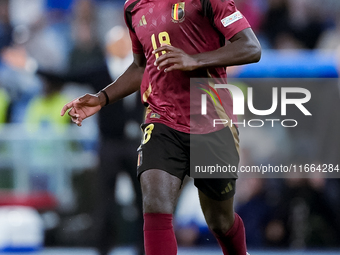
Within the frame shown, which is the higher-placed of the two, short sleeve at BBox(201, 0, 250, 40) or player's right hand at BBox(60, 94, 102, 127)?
short sleeve at BBox(201, 0, 250, 40)

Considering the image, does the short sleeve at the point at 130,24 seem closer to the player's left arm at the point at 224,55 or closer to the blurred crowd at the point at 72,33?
the player's left arm at the point at 224,55

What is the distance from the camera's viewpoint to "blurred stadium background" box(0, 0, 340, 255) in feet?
16.4

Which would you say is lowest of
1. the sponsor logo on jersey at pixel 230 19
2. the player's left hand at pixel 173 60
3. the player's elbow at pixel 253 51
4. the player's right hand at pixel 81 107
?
the player's right hand at pixel 81 107

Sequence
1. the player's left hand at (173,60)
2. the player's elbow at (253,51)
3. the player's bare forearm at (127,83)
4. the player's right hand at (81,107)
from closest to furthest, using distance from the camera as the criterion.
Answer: the player's left hand at (173,60) < the player's elbow at (253,51) < the player's right hand at (81,107) < the player's bare forearm at (127,83)

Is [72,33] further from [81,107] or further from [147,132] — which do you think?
[147,132]

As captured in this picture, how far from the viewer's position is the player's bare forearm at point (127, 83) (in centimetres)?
311

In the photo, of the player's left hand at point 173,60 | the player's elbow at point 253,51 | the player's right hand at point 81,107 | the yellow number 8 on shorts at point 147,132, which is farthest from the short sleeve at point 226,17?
the player's right hand at point 81,107

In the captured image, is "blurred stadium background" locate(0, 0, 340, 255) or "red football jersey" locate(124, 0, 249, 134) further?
"blurred stadium background" locate(0, 0, 340, 255)

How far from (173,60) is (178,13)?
471 millimetres

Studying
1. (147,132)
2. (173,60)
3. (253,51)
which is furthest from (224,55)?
(147,132)

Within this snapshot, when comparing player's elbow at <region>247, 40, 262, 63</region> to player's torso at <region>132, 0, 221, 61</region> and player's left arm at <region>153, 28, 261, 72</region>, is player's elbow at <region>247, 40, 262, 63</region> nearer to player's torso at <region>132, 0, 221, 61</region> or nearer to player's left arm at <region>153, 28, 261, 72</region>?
player's left arm at <region>153, 28, 261, 72</region>

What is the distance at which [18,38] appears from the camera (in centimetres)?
570

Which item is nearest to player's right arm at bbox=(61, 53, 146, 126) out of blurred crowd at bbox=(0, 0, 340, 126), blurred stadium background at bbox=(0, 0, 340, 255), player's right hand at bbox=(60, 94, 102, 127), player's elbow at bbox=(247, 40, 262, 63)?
player's right hand at bbox=(60, 94, 102, 127)

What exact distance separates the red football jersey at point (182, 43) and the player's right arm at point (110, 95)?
0.34 m
